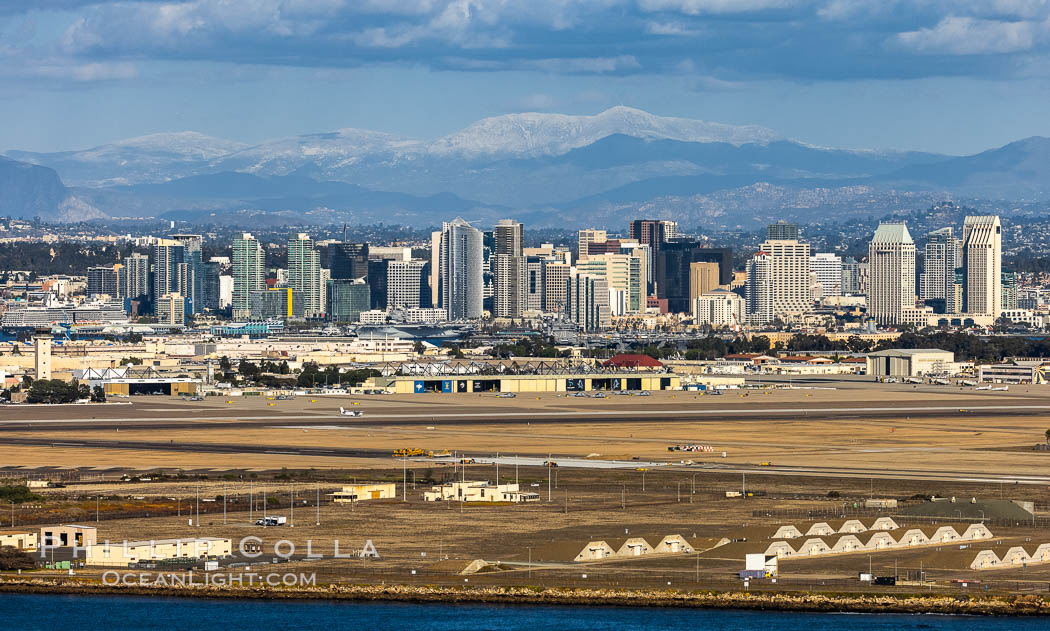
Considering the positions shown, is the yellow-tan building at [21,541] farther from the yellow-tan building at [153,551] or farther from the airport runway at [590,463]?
the airport runway at [590,463]

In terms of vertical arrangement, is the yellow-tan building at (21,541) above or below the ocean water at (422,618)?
above

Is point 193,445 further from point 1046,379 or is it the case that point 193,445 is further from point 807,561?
point 1046,379

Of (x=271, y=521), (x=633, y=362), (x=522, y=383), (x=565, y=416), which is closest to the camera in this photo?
(x=271, y=521)

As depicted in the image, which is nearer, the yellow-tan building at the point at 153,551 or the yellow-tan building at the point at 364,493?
the yellow-tan building at the point at 153,551

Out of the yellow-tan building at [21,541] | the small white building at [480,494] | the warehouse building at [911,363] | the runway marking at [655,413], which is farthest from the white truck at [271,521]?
the warehouse building at [911,363]

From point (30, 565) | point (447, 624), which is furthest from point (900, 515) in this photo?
point (30, 565)

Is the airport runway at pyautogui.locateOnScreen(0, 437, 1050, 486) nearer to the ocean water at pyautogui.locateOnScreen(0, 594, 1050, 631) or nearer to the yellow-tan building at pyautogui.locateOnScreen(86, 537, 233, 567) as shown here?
the yellow-tan building at pyautogui.locateOnScreen(86, 537, 233, 567)

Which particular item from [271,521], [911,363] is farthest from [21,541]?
[911,363]

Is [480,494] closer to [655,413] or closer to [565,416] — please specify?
[565,416]
